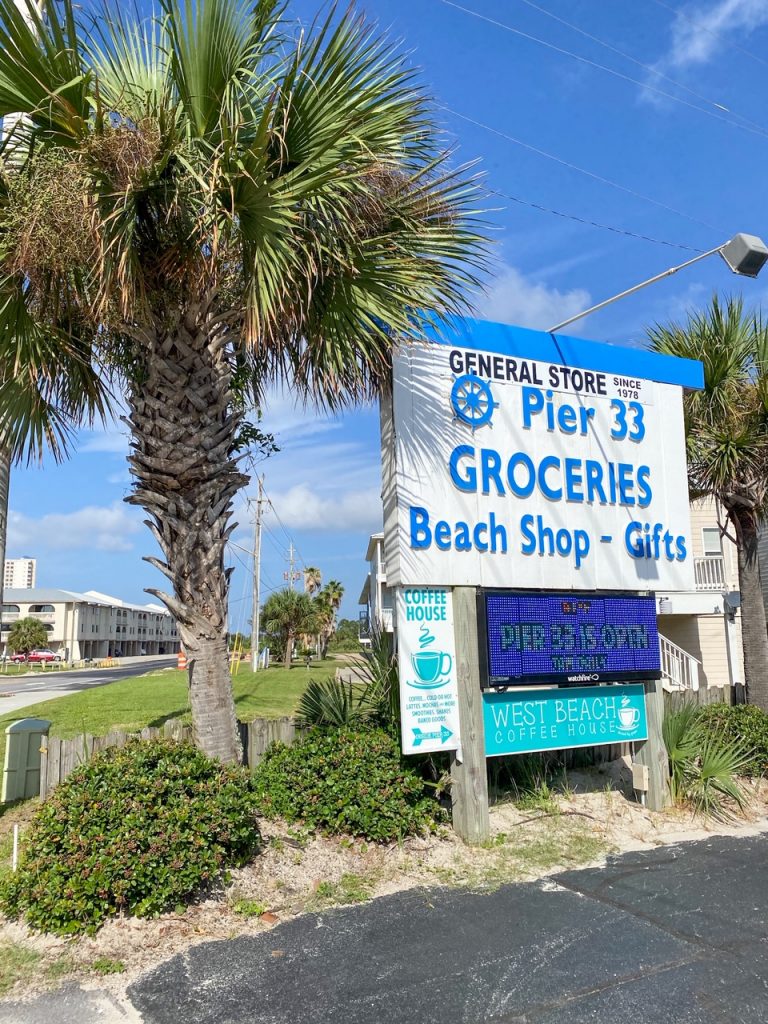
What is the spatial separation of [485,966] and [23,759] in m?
4.81

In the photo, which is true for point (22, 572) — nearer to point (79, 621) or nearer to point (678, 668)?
point (79, 621)

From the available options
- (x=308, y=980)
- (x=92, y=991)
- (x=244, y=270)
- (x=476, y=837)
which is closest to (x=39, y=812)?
(x=92, y=991)

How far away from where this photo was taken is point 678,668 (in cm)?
1891

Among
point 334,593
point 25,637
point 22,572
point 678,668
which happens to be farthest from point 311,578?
point 22,572

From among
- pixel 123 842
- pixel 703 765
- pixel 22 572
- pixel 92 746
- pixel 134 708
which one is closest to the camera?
pixel 123 842

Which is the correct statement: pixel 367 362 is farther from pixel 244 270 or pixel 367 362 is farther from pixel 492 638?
pixel 492 638

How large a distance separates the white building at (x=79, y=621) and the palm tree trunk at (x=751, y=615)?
251 feet

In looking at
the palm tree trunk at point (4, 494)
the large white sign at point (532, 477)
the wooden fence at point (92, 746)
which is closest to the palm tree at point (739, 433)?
the large white sign at point (532, 477)

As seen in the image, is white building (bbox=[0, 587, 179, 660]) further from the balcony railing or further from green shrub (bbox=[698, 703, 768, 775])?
green shrub (bbox=[698, 703, 768, 775])

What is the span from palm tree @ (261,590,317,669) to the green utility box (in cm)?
4205

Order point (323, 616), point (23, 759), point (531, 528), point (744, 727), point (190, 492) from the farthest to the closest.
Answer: point (323, 616) → point (744, 727) → point (531, 528) → point (23, 759) → point (190, 492)

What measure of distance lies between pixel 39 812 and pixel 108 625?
109 meters

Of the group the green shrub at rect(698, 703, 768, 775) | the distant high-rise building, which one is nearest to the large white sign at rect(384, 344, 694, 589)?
the green shrub at rect(698, 703, 768, 775)

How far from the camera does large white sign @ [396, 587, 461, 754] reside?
267 inches
